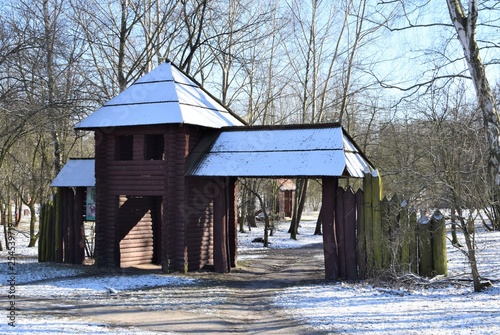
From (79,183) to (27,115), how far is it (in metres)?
2.81

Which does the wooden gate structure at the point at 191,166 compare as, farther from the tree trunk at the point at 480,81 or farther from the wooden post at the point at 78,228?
the tree trunk at the point at 480,81

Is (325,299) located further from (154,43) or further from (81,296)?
(154,43)

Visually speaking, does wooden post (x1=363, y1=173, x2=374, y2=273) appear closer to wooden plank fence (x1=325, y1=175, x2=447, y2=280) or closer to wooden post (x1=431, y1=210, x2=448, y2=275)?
wooden plank fence (x1=325, y1=175, x2=447, y2=280)

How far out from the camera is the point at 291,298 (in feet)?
44.1

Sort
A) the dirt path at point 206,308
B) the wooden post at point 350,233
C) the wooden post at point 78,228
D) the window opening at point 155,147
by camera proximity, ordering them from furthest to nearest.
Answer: the window opening at point 155,147 → the wooden post at point 78,228 → the wooden post at point 350,233 → the dirt path at point 206,308

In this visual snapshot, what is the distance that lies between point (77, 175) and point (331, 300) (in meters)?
11.0

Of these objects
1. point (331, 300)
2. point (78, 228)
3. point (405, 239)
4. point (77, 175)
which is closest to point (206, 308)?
point (331, 300)

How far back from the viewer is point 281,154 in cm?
1708

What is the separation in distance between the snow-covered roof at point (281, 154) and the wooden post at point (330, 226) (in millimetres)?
569

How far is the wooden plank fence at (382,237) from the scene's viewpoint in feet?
48.1

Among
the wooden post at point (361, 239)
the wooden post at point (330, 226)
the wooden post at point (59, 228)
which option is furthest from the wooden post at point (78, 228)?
the wooden post at point (361, 239)

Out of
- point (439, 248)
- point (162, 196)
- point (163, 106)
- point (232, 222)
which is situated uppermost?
point (163, 106)

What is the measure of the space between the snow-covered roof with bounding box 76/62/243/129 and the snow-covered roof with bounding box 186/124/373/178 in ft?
3.14

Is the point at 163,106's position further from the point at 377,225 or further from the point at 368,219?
the point at 377,225
